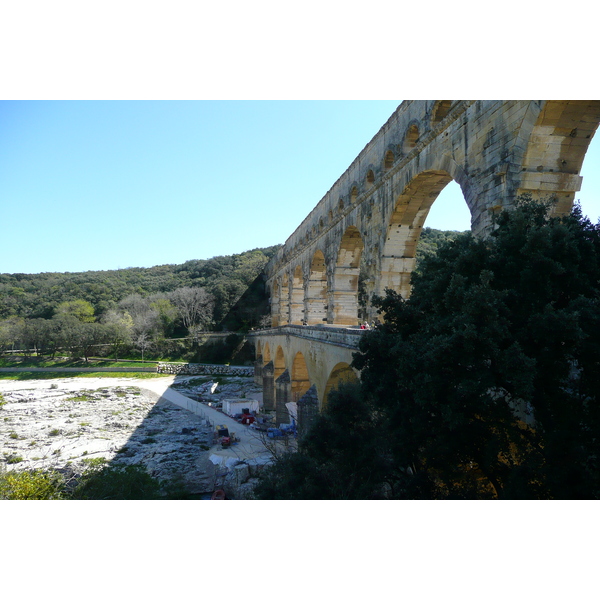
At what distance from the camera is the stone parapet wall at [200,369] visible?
30.0 meters

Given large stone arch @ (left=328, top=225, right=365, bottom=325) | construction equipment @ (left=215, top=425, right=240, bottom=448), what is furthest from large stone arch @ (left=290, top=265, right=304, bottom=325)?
construction equipment @ (left=215, top=425, right=240, bottom=448)

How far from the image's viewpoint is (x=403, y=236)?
10969mm

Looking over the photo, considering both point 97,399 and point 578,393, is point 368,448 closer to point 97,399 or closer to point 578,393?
point 578,393

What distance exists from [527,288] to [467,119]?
456 centimetres

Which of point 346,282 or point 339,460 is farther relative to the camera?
point 346,282

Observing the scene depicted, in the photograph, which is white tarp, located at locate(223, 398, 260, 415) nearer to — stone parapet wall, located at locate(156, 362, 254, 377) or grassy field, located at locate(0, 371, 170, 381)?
stone parapet wall, located at locate(156, 362, 254, 377)

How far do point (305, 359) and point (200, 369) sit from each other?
19199 millimetres

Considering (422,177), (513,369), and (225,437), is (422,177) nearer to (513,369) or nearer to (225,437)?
(513,369)

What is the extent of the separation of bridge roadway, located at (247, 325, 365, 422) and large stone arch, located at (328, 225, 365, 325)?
4.94 ft

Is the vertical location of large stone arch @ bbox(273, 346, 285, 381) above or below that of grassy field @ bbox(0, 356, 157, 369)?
above

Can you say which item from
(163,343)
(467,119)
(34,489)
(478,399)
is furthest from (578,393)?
(163,343)

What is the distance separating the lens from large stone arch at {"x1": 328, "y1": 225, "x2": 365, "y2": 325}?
14.4 m

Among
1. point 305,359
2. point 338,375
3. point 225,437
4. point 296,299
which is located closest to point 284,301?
point 296,299

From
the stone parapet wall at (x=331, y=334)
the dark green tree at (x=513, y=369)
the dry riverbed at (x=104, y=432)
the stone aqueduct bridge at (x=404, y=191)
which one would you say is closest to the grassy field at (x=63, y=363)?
the dry riverbed at (x=104, y=432)
